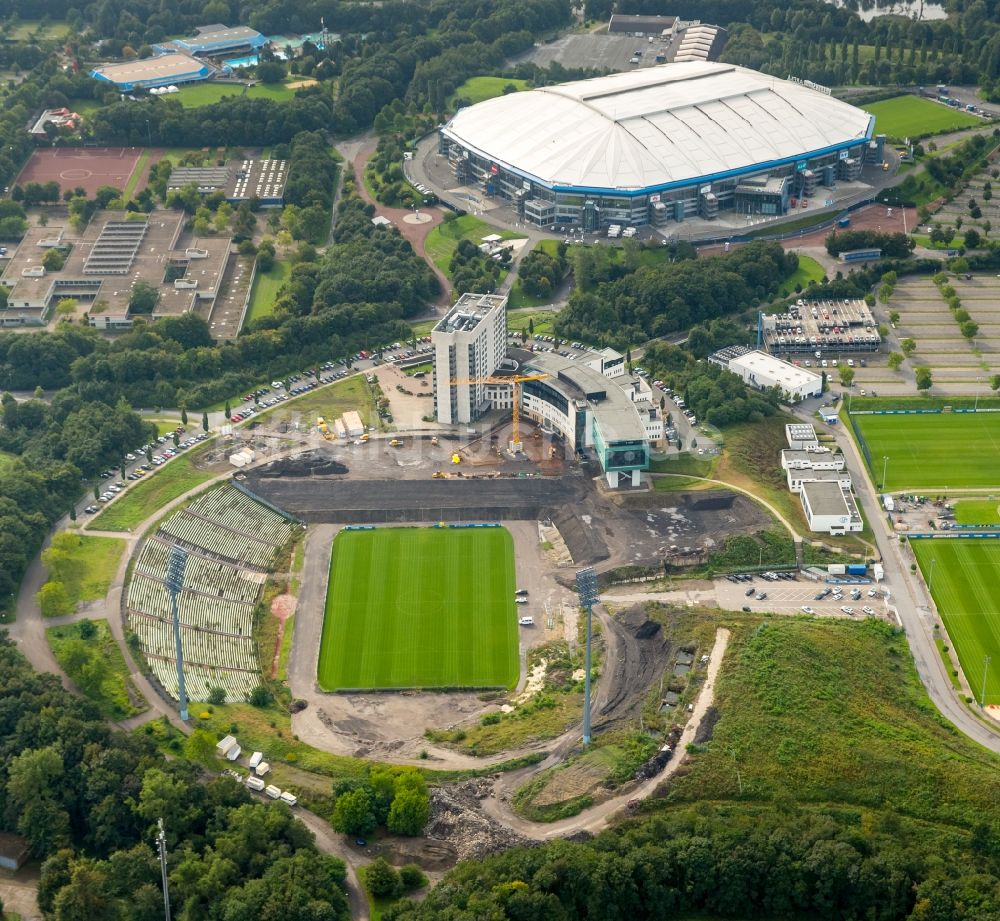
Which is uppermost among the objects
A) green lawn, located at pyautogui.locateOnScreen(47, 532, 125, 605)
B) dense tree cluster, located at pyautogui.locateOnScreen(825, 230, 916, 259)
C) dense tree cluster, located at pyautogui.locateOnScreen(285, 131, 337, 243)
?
dense tree cluster, located at pyautogui.locateOnScreen(285, 131, 337, 243)

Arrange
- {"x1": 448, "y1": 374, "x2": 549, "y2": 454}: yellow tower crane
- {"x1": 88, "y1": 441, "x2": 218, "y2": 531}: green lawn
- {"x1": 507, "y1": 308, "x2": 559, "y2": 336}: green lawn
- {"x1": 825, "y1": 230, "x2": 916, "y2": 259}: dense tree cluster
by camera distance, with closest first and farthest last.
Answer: {"x1": 88, "y1": 441, "x2": 218, "y2": 531}: green lawn, {"x1": 448, "y1": 374, "x2": 549, "y2": 454}: yellow tower crane, {"x1": 507, "y1": 308, "x2": 559, "y2": 336}: green lawn, {"x1": 825, "y1": 230, "x2": 916, "y2": 259}: dense tree cluster

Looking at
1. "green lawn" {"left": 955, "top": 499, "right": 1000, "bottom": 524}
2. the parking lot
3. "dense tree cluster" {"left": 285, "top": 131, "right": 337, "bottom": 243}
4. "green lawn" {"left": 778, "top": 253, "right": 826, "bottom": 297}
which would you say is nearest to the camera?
the parking lot

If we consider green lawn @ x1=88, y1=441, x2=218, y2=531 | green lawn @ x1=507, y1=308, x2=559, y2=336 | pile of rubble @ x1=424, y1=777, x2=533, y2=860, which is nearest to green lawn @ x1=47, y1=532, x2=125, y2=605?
green lawn @ x1=88, y1=441, x2=218, y2=531

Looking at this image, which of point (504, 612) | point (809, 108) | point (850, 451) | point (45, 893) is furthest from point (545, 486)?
point (809, 108)

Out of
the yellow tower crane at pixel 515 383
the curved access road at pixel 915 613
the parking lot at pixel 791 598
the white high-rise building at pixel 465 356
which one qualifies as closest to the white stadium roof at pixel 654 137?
the white high-rise building at pixel 465 356

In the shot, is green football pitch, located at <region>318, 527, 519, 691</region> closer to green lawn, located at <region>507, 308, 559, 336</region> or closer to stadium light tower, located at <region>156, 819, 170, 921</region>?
stadium light tower, located at <region>156, 819, 170, 921</region>

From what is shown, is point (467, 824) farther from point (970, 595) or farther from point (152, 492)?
point (152, 492)
